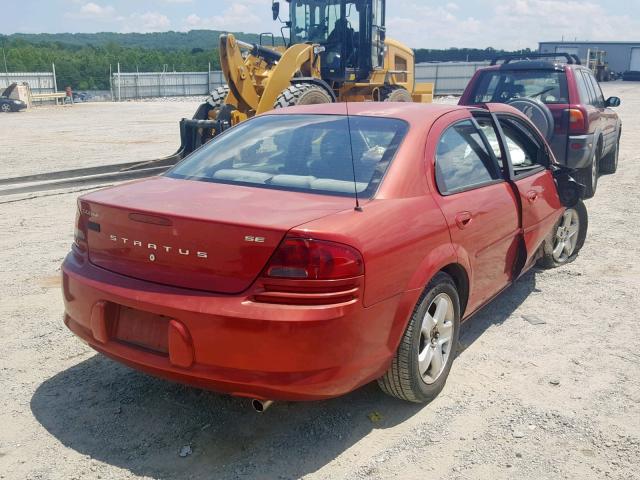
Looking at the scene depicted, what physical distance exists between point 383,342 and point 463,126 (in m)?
1.76

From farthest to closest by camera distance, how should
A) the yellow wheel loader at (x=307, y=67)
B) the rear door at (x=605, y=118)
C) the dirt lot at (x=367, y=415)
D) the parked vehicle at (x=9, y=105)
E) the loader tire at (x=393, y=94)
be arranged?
the parked vehicle at (x=9, y=105), the loader tire at (x=393, y=94), the yellow wheel loader at (x=307, y=67), the rear door at (x=605, y=118), the dirt lot at (x=367, y=415)

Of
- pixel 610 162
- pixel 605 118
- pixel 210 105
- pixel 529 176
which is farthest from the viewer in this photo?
pixel 210 105

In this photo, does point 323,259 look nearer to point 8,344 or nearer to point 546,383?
point 546,383

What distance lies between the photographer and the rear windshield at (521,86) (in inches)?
339

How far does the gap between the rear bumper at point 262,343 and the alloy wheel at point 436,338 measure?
445mm

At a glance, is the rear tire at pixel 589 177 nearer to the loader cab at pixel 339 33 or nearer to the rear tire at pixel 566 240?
the rear tire at pixel 566 240

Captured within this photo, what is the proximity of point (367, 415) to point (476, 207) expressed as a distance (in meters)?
1.36

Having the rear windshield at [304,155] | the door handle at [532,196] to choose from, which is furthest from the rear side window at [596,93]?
the rear windshield at [304,155]

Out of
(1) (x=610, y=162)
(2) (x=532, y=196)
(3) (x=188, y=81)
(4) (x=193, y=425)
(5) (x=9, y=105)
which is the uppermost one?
(3) (x=188, y=81)

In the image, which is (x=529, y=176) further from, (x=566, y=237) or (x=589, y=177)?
(x=589, y=177)

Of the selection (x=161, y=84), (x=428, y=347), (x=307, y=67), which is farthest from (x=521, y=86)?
(x=161, y=84)

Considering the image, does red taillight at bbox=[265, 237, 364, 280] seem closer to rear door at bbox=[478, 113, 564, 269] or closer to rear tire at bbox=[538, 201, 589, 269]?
rear door at bbox=[478, 113, 564, 269]

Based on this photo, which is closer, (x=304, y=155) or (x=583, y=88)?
(x=304, y=155)

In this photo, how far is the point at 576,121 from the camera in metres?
8.34
